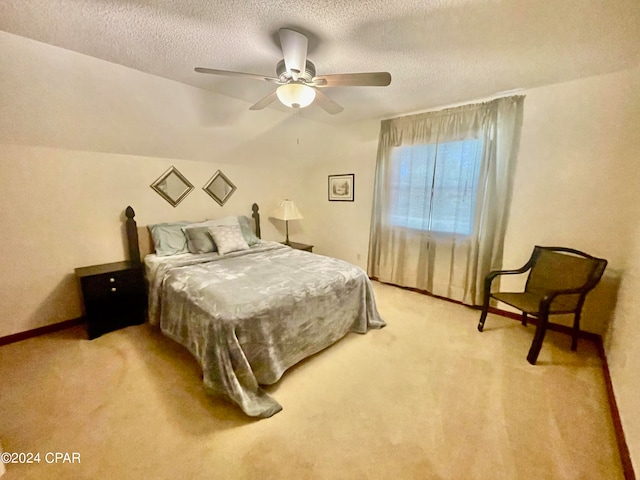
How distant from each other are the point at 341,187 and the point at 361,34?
8.34ft

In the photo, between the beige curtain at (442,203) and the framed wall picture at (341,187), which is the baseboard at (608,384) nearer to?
the beige curtain at (442,203)

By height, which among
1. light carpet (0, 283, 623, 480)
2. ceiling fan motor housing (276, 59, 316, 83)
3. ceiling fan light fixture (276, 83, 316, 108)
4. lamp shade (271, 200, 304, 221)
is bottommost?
light carpet (0, 283, 623, 480)

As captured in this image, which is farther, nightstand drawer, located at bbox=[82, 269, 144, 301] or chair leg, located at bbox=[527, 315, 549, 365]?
nightstand drawer, located at bbox=[82, 269, 144, 301]

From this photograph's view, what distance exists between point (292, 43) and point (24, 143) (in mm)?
2458

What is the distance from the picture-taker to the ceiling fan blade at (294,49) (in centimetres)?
158

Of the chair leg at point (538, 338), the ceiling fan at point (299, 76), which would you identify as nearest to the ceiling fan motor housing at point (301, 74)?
the ceiling fan at point (299, 76)

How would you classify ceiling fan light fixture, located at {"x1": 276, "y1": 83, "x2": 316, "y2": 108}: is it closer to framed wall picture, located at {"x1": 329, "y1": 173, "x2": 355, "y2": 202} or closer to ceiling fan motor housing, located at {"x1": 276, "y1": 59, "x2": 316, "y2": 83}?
ceiling fan motor housing, located at {"x1": 276, "y1": 59, "x2": 316, "y2": 83}

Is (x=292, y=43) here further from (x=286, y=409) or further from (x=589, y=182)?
(x=589, y=182)

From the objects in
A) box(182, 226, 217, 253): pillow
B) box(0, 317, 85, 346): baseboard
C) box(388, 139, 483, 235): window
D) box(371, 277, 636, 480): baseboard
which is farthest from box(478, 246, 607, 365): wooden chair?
box(0, 317, 85, 346): baseboard

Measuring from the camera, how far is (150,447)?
4.56ft

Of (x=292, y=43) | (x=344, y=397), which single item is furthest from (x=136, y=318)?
(x=292, y=43)

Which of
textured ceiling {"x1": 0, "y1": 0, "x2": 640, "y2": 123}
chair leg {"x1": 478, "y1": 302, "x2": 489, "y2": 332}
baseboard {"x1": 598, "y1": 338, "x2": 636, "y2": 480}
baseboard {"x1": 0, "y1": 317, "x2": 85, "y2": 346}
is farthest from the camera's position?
chair leg {"x1": 478, "y1": 302, "x2": 489, "y2": 332}

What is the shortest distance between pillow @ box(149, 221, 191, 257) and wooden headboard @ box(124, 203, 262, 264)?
0.29ft

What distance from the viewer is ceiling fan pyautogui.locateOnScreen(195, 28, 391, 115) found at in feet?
5.25
